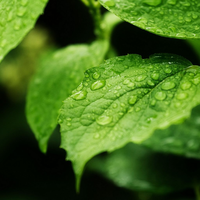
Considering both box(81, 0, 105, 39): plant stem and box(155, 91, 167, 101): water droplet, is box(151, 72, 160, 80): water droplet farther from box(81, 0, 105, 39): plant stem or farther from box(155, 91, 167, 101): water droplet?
box(81, 0, 105, 39): plant stem

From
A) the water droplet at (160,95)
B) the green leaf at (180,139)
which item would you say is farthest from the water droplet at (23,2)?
the green leaf at (180,139)

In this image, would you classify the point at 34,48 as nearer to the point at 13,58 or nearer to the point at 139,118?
the point at 13,58

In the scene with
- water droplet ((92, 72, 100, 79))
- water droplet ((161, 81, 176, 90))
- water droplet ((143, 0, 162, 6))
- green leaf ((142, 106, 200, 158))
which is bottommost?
green leaf ((142, 106, 200, 158))

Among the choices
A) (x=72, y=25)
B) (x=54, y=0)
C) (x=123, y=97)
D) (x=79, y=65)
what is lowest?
(x=72, y=25)

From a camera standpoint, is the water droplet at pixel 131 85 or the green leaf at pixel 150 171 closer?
the water droplet at pixel 131 85

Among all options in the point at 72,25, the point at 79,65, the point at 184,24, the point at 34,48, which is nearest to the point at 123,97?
the point at 184,24

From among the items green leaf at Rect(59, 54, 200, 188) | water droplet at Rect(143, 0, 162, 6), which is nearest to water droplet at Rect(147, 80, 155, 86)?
green leaf at Rect(59, 54, 200, 188)

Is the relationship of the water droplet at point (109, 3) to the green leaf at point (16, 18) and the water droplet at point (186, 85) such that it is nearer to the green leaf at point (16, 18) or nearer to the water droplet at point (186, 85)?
the green leaf at point (16, 18)
